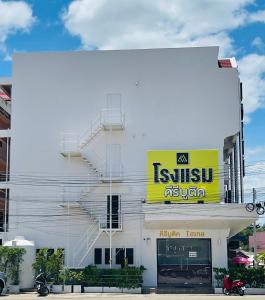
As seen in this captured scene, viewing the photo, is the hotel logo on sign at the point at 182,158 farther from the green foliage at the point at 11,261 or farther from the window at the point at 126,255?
the green foliage at the point at 11,261

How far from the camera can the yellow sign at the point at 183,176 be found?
3591cm

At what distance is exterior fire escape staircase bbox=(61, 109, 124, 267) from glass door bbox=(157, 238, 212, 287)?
3.65 m

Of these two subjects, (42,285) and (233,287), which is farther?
(233,287)

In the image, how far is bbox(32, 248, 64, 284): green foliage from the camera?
1287 inches

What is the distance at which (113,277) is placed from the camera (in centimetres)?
3281

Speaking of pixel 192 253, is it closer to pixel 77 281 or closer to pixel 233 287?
pixel 233 287

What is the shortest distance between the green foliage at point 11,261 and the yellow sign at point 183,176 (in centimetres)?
933

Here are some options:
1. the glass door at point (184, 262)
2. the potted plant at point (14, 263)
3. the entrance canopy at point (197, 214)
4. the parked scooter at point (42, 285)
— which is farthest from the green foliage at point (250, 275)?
the potted plant at point (14, 263)

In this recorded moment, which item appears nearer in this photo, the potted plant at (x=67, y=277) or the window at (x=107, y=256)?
the potted plant at (x=67, y=277)

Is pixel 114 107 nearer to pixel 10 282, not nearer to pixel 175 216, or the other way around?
pixel 175 216

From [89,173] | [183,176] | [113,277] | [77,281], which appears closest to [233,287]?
[113,277]

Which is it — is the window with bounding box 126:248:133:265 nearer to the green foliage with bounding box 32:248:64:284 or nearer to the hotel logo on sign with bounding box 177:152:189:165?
the green foliage with bounding box 32:248:64:284

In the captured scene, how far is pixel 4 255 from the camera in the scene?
1284 inches

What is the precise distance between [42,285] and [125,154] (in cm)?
1109
